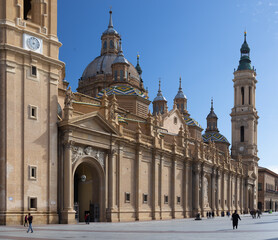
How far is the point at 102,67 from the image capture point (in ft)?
298

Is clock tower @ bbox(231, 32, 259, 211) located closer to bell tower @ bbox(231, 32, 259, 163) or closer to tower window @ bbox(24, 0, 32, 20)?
bell tower @ bbox(231, 32, 259, 163)

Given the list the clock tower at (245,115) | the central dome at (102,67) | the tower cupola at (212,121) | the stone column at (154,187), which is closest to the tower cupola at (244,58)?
the clock tower at (245,115)

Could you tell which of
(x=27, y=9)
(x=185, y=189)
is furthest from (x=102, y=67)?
(x=27, y=9)

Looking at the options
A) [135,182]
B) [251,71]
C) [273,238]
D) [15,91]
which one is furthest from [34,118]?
[251,71]

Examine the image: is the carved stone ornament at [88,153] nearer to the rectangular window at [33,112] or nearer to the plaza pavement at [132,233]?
the rectangular window at [33,112]

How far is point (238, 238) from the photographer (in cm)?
2450

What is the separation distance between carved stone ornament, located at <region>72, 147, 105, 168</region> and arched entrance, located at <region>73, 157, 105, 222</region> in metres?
0.45

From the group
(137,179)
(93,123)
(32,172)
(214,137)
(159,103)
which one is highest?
(159,103)

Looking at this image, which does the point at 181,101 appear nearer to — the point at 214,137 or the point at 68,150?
the point at 214,137

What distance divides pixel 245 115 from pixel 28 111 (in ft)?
276

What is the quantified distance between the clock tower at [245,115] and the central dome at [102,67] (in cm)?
3301

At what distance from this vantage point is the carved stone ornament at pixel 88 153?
1593 inches

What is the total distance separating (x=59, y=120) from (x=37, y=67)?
4.98 m

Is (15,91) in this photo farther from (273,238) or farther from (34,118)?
(273,238)
